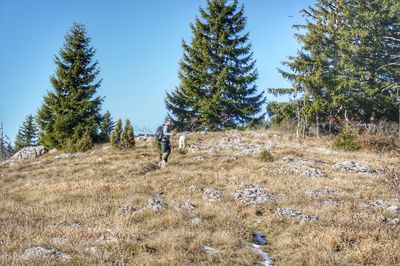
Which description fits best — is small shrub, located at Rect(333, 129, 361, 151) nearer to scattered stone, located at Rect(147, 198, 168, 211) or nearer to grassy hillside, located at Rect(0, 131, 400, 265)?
grassy hillside, located at Rect(0, 131, 400, 265)

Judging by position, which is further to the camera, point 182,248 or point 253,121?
point 253,121

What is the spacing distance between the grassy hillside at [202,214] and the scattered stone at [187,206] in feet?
0.12

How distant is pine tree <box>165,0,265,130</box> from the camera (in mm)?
33438

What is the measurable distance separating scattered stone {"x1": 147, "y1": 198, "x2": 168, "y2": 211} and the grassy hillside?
3 cm

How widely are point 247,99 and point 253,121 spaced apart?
1921mm

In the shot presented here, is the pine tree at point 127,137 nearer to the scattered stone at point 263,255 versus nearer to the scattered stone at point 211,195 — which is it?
the scattered stone at point 211,195

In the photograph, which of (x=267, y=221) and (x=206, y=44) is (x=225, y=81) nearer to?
(x=206, y=44)

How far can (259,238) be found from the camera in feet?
30.3

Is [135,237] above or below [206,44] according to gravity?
Result: below

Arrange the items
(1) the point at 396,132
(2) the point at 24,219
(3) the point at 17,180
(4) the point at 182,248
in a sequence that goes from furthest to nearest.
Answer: (1) the point at 396,132 < (3) the point at 17,180 < (2) the point at 24,219 < (4) the point at 182,248

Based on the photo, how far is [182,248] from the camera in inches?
309

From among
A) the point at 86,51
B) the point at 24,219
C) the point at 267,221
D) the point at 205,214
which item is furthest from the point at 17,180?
the point at 86,51

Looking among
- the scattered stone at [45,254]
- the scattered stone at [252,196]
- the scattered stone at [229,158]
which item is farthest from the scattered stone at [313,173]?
the scattered stone at [45,254]

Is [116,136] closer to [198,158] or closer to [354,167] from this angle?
[198,158]
